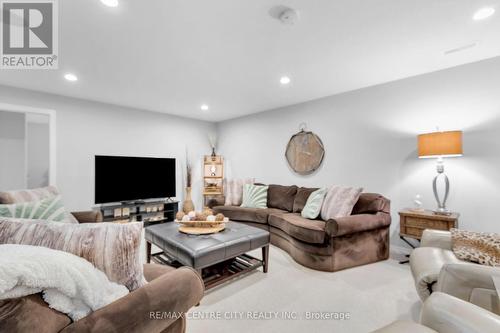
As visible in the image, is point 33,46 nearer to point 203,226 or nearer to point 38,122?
point 38,122

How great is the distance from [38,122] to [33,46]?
6.18 ft

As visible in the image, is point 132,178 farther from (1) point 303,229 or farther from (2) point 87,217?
(1) point 303,229

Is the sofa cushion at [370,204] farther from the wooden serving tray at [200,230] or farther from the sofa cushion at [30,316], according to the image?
the sofa cushion at [30,316]

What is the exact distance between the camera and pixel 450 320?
930 mm

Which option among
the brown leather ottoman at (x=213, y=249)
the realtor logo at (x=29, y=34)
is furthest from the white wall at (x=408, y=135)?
the realtor logo at (x=29, y=34)

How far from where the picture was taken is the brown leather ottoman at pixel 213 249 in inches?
76.9

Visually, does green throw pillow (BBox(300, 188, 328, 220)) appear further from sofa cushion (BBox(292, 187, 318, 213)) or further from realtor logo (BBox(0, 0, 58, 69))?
realtor logo (BBox(0, 0, 58, 69))

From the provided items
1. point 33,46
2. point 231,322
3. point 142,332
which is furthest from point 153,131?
point 142,332

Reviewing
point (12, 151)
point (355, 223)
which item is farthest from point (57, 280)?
point (12, 151)

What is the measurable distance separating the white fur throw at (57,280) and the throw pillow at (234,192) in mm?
3392

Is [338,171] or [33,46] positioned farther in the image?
[338,171]

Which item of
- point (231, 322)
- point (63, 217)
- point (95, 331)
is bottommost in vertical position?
point (231, 322)

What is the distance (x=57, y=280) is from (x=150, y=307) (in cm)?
37

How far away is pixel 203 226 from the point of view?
2.50 m
